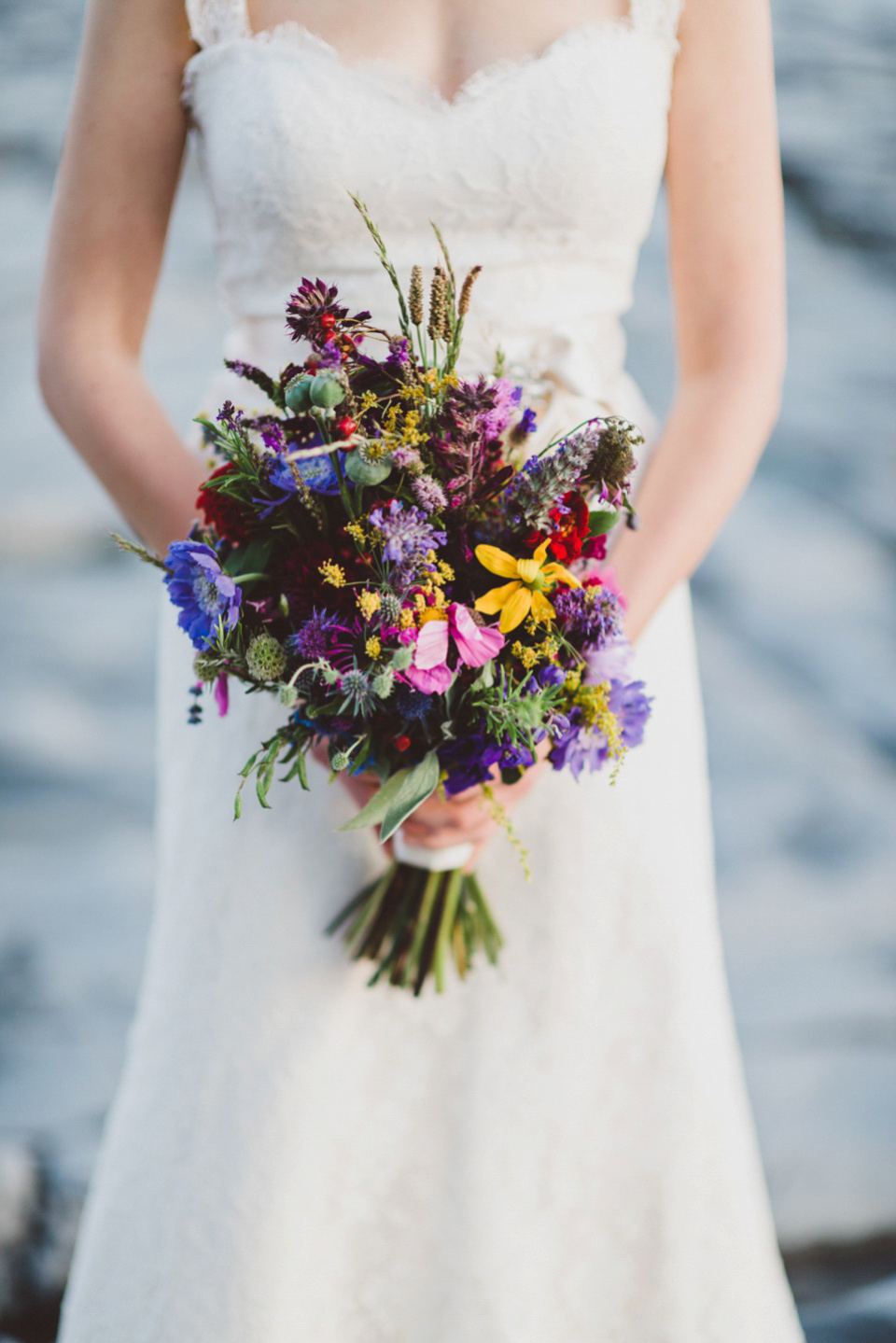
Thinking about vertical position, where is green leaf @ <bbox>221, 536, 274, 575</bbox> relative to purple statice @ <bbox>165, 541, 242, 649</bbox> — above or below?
above

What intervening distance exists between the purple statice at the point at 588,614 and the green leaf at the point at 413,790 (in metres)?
0.15

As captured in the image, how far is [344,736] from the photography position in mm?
850

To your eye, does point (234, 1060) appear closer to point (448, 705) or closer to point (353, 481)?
point (448, 705)

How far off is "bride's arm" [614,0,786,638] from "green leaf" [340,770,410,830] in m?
0.38

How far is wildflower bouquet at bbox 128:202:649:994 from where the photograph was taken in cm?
75

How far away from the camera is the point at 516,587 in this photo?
782mm

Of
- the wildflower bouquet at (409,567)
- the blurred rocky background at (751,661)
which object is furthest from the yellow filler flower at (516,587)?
the blurred rocky background at (751,661)

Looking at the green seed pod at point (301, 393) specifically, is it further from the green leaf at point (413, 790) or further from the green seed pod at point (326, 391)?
the green leaf at point (413, 790)

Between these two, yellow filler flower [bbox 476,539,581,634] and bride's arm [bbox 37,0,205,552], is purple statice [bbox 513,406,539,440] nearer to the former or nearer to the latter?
yellow filler flower [bbox 476,539,581,634]

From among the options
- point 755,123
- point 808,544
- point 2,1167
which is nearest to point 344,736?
point 755,123

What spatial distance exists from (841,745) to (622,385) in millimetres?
1659

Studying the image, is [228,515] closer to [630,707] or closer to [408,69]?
[630,707]

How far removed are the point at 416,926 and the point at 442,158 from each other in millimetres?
801

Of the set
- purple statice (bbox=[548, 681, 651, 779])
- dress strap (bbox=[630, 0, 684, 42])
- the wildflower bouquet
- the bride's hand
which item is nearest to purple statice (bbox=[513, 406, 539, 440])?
the wildflower bouquet
